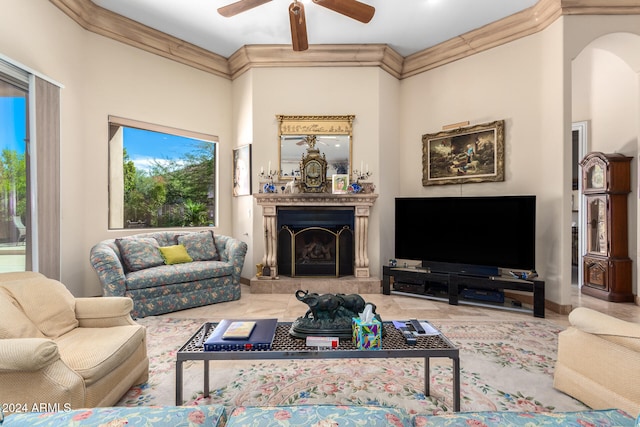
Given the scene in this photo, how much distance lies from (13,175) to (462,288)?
534 cm

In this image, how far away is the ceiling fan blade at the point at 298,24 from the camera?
9.62 ft

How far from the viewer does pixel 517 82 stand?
4328mm

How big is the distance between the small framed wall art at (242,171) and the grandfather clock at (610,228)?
4.95 metres

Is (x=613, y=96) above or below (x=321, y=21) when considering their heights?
below

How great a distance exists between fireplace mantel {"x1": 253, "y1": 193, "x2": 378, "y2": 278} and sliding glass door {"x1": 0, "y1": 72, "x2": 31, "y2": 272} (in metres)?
2.59

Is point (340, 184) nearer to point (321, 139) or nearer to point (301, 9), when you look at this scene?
point (321, 139)

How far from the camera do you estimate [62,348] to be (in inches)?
73.5

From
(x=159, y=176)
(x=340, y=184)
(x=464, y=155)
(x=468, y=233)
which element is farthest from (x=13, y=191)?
(x=464, y=155)

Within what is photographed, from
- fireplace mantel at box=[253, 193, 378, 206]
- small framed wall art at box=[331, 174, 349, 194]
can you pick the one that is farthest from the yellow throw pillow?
small framed wall art at box=[331, 174, 349, 194]

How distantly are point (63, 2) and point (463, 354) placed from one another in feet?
18.3

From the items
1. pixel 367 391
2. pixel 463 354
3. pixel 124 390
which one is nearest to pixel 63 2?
pixel 124 390

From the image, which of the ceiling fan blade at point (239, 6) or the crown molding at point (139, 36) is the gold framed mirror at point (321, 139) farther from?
the ceiling fan blade at point (239, 6)

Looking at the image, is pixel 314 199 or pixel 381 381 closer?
pixel 381 381

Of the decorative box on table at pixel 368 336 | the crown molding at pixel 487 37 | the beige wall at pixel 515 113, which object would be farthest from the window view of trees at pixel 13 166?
the crown molding at pixel 487 37
